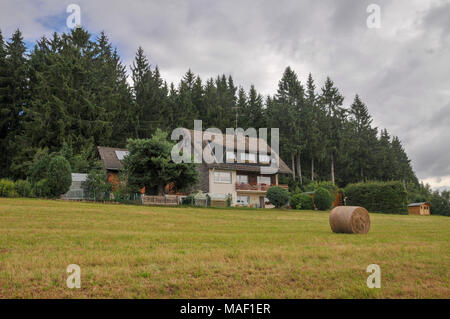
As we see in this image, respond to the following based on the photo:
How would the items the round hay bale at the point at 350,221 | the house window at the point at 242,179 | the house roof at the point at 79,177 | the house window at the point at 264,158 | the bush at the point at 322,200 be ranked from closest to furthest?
the round hay bale at the point at 350,221, the house roof at the point at 79,177, the bush at the point at 322,200, the house window at the point at 242,179, the house window at the point at 264,158

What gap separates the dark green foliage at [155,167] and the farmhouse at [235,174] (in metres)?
7.95

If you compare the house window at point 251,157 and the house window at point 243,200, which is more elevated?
the house window at point 251,157

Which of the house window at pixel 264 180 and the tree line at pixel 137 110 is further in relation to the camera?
the house window at pixel 264 180

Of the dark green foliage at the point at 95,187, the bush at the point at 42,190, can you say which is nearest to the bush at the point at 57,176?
the bush at the point at 42,190

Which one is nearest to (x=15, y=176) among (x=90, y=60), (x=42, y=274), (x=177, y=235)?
(x=90, y=60)

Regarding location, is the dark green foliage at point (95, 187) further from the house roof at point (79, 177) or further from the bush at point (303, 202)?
the bush at point (303, 202)

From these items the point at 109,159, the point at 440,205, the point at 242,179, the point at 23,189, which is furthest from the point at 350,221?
the point at 440,205

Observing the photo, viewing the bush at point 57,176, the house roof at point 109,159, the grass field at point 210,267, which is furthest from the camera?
the house roof at point 109,159

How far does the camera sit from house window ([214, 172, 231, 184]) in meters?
39.2

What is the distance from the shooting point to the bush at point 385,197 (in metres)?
40.4

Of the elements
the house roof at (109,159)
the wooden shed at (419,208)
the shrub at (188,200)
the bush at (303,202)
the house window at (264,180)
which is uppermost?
the house roof at (109,159)

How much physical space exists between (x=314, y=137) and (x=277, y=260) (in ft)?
166

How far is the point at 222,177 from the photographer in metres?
39.7

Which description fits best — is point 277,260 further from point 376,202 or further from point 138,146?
point 376,202
